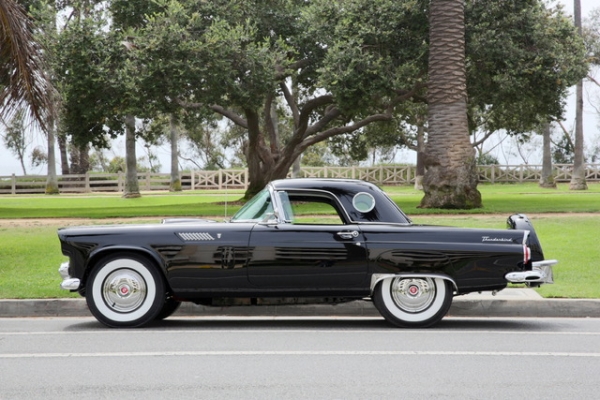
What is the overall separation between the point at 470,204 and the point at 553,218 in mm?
4106

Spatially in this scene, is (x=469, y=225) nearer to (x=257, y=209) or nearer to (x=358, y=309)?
(x=358, y=309)

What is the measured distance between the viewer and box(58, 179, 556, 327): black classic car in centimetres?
923

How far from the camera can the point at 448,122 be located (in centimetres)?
2608

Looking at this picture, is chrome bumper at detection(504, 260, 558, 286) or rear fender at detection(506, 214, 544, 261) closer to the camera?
chrome bumper at detection(504, 260, 558, 286)

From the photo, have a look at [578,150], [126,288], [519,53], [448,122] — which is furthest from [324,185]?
[578,150]

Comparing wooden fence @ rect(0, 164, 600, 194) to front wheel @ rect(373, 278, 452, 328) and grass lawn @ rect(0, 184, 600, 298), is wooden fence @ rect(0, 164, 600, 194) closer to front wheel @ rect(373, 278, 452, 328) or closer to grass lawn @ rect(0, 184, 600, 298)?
grass lawn @ rect(0, 184, 600, 298)

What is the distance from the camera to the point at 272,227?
932 cm

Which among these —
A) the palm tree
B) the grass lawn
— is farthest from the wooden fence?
the palm tree

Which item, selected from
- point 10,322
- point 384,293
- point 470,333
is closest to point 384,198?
point 384,293

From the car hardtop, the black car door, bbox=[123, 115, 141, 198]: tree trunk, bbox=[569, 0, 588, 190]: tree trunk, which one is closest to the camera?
the black car door

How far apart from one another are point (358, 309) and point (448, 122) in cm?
1623

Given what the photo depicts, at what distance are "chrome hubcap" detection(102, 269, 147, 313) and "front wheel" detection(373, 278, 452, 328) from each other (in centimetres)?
242

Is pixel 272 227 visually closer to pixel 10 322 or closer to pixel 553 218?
pixel 10 322

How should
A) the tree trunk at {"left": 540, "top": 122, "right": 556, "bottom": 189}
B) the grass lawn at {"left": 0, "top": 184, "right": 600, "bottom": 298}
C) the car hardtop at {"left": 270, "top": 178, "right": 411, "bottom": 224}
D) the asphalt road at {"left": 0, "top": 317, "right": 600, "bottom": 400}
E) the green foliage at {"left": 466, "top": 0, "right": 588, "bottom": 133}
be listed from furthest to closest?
the tree trunk at {"left": 540, "top": 122, "right": 556, "bottom": 189} → the green foliage at {"left": 466, "top": 0, "right": 588, "bottom": 133} → the grass lawn at {"left": 0, "top": 184, "right": 600, "bottom": 298} → the car hardtop at {"left": 270, "top": 178, "right": 411, "bottom": 224} → the asphalt road at {"left": 0, "top": 317, "right": 600, "bottom": 400}
